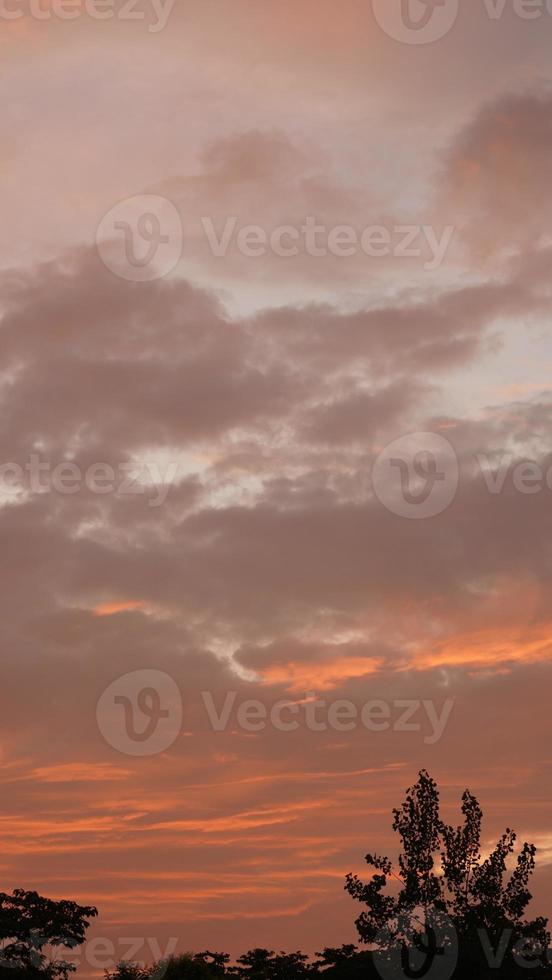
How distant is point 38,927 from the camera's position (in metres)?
74.8

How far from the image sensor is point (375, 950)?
54.2 metres

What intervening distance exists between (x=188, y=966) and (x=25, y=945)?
14.9 m

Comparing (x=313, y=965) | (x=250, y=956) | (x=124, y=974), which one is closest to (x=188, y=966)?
(x=124, y=974)

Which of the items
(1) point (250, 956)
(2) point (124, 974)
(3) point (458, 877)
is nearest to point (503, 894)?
(3) point (458, 877)

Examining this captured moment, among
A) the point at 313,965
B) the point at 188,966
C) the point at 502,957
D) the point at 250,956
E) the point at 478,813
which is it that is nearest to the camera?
the point at 502,957

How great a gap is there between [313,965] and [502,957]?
77.8ft

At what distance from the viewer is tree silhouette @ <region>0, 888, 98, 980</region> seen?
71.9 m

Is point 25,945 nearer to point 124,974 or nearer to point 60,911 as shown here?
point 60,911

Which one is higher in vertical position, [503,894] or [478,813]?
[478,813]

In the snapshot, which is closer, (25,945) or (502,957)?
(502,957)

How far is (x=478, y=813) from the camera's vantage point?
55.8 m

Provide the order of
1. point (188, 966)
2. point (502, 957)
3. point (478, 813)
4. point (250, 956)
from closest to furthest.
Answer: point (502, 957), point (478, 813), point (188, 966), point (250, 956)

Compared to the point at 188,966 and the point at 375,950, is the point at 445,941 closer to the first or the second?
the point at 375,950

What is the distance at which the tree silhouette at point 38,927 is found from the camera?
7188 cm
